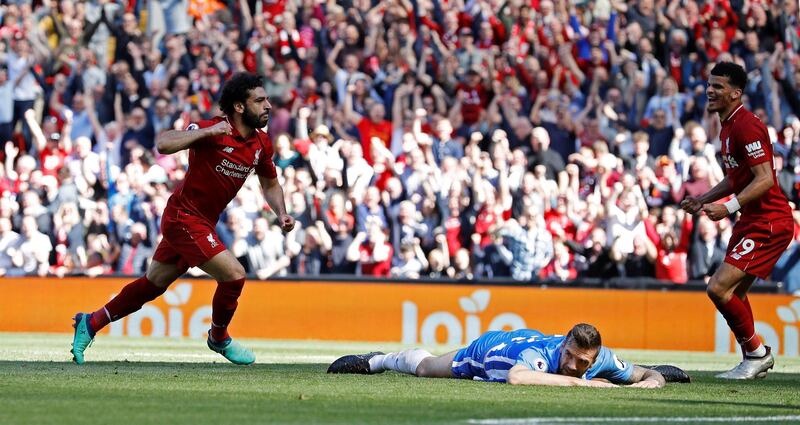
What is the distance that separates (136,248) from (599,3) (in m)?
8.37

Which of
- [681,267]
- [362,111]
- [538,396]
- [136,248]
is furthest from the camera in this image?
[362,111]

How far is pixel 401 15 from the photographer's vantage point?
2434cm

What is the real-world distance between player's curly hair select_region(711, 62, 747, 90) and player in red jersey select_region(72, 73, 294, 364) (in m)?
3.81

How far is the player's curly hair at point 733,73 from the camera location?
1264 centimetres

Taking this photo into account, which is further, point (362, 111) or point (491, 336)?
point (362, 111)

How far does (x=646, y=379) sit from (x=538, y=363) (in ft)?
3.39

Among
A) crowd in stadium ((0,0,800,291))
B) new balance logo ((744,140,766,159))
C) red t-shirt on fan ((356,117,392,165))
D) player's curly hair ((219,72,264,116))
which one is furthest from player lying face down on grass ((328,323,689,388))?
red t-shirt on fan ((356,117,392,165))

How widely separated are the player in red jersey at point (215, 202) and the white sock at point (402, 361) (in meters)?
1.39

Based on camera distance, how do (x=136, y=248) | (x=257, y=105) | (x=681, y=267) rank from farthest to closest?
(x=136, y=248), (x=681, y=267), (x=257, y=105)

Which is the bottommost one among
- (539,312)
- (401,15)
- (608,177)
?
(539,312)

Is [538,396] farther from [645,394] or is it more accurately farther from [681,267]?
[681,267]

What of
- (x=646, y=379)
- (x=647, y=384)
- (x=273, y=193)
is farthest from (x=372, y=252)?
(x=647, y=384)

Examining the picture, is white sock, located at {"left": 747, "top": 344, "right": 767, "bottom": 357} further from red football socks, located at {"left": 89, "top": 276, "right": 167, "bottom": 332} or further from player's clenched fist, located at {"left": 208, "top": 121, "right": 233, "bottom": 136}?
red football socks, located at {"left": 89, "top": 276, "right": 167, "bottom": 332}

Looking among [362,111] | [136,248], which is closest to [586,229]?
[362,111]
